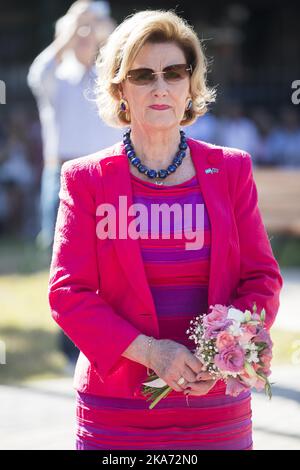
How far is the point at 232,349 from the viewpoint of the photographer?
3.11 meters

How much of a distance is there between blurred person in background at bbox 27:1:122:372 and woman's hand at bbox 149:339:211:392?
3.74m

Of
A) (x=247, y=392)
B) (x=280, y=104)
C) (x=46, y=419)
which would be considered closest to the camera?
(x=247, y=392)

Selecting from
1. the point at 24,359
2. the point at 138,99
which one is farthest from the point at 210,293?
the point at 24,359

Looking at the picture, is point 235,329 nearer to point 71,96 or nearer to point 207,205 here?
point 207,205

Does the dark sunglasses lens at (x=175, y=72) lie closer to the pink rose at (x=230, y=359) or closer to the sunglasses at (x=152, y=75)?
the sunglasses at (x=152, y=75)

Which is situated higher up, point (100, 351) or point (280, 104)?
point (280, 104)

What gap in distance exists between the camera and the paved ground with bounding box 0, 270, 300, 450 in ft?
17.6

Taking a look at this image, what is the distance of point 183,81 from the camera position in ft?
11.3

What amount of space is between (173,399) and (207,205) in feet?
1.99

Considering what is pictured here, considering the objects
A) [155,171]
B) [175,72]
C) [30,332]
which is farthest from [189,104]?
[30,332]

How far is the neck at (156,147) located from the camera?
3482mm

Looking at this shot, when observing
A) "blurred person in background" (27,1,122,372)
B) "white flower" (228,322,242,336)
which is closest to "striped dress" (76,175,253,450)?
"white flower" (228,322,242,336)

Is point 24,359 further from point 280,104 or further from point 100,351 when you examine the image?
point 280,104

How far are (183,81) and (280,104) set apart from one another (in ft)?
54.8
